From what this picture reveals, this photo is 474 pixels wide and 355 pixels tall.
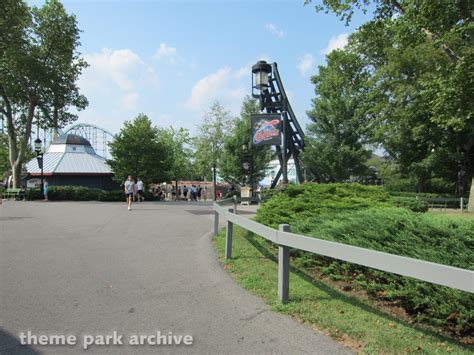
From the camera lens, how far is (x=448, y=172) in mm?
34719

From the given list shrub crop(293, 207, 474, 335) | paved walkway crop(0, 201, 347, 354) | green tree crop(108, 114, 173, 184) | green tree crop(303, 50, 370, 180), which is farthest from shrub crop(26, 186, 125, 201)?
shrub crop(293, 207, 474, 335)

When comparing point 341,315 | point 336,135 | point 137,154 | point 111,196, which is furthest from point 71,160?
point 341,315

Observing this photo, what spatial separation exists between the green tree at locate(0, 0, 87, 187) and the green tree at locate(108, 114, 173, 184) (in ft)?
14.7

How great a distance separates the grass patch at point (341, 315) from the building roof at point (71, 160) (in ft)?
137

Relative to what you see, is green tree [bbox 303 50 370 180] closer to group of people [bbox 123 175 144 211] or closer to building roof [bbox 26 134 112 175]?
group of people [bbox 123 175 144 211]

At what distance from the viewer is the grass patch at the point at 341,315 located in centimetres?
390

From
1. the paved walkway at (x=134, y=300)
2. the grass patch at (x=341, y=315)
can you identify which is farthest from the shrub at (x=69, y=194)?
the grass patch at (x=341, y=315)

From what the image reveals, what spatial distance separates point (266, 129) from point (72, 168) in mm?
33531

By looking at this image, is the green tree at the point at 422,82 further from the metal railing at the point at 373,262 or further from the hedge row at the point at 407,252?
the metal railing at the point at 373,262

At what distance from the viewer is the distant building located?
149 feet

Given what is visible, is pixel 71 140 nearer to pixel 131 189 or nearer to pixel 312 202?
pixel 131 189

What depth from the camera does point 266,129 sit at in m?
18.6

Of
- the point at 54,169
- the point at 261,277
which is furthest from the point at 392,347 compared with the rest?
the point at 54,169

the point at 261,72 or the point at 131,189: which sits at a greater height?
the point at 261,72
